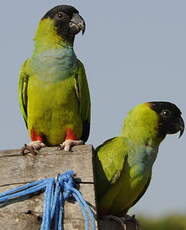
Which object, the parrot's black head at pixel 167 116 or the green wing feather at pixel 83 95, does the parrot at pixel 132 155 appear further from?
the green wing feather at pixel 83 95

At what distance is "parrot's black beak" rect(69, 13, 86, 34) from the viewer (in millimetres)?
6711

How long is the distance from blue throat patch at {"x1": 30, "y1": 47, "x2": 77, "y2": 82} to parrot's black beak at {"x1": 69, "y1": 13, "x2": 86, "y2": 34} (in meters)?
0.38

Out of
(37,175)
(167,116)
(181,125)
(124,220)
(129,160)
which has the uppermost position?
(37,175)

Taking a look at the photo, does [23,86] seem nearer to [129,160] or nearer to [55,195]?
[129,160]

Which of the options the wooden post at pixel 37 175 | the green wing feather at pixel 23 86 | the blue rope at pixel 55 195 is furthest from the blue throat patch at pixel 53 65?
the blue rope at pixel 55 195

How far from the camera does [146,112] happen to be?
6.00 m

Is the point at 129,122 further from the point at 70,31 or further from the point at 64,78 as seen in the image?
the point at 70,31

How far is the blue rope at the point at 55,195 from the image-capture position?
11.2 feet

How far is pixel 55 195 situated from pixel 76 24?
359 centimetres

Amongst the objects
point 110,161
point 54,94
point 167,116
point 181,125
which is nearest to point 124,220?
point 110,161

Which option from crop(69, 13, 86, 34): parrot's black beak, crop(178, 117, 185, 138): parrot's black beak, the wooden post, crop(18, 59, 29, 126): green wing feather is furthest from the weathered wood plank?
crop(69, 13, 86, 34): parrot's black beak

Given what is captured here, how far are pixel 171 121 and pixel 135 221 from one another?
1586 mm

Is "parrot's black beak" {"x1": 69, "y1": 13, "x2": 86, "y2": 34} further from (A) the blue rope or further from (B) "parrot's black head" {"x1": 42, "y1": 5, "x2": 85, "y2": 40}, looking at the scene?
(A) the blue rope

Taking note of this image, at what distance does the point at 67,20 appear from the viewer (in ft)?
22.3
